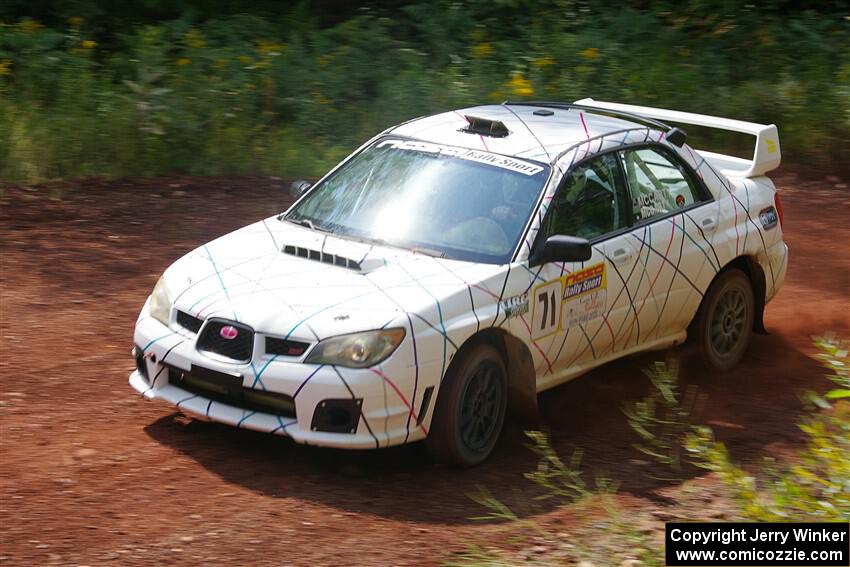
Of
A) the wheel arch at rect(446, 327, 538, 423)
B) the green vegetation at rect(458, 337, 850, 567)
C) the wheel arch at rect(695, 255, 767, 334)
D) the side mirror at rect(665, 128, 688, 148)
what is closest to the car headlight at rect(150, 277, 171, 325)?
the wheel arch at rect(446, 327, 538, 423)

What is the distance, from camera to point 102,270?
29.2 feet

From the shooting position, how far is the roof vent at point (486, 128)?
6.96 meters

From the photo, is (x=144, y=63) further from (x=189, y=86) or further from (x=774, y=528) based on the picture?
(x=774, y=528)

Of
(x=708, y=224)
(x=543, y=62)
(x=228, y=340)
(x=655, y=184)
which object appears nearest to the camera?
(x=228, y=340)

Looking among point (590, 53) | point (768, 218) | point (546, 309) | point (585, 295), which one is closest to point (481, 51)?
point (590, 53)

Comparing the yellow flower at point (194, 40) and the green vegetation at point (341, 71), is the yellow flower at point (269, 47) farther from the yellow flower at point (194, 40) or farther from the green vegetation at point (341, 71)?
the yellow flower at point (194, 40)

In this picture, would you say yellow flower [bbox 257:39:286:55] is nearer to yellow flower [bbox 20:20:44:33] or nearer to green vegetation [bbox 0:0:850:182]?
green vegetation [bbox 0:0:850:182]

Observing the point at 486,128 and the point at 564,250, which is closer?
Result: the point at 564,250

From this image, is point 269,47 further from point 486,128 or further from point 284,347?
point 284,347

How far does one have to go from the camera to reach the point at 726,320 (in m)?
7.86

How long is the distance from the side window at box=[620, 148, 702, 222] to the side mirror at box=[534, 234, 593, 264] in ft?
2.90

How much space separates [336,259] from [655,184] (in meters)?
2.16

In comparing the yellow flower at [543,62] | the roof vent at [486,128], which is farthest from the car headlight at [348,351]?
the yellow flower at [543,62]

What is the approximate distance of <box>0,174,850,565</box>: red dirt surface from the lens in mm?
5105
